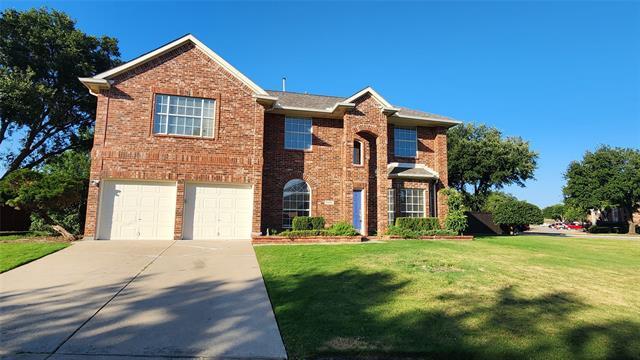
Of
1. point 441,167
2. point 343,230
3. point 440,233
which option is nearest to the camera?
point 343,230

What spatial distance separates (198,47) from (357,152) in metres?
9.49

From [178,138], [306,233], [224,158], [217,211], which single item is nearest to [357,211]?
[306,233]

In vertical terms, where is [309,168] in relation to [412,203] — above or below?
above

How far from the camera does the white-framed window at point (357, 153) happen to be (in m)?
18.8

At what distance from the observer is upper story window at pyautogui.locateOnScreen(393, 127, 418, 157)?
20.0m

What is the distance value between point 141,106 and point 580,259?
17.7 meters

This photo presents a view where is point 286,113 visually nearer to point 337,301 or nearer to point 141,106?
point 141,106

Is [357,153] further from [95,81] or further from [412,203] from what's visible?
[95,81]

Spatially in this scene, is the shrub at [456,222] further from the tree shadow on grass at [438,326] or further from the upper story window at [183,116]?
the upper story window at [183,116]

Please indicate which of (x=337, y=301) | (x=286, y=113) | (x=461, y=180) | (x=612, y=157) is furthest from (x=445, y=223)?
(x=612, y=157)

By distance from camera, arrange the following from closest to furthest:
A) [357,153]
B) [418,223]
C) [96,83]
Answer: [96,83]
[418,223]
[357,153]

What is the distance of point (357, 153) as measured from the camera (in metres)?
19.0

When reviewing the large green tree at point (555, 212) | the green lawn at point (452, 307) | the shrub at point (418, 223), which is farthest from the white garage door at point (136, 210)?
the large green tree at point (555, 212)

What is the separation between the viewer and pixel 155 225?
579 inches
